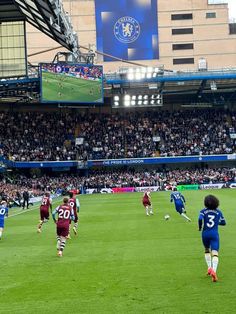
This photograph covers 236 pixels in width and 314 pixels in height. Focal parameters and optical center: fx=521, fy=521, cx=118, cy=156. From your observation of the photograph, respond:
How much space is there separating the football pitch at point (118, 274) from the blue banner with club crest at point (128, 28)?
67177 mm

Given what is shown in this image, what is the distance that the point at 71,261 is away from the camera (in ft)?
50.0

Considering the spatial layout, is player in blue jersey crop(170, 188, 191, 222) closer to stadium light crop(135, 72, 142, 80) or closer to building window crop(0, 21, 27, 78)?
building window crop(0, 21, 27, 78)

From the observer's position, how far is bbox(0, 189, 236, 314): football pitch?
9875mm

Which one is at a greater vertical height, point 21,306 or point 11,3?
point 11,3

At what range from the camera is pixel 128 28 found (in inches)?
3413

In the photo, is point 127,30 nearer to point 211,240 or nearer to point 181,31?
point 181,31

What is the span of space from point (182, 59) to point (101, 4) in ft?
53.7

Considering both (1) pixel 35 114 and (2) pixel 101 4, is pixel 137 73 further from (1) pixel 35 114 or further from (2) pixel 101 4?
(2) pixel 101 4

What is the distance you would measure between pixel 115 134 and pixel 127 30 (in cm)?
2080

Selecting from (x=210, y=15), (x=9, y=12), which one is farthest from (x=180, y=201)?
(x=210, y=15)

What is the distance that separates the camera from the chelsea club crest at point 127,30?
86625 mm

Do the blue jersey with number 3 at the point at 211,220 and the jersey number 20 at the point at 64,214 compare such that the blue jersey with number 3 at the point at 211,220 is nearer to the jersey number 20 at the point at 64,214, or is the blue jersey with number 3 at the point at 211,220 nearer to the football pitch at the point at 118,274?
the football pitch at the point at 118,274

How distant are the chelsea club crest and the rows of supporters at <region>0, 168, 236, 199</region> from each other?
26519mm

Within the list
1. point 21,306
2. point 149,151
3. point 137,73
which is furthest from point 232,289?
point 149,151
